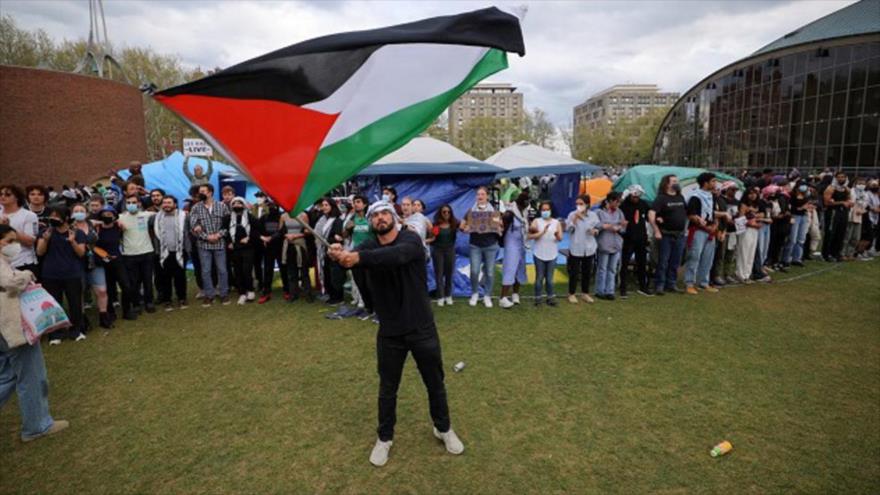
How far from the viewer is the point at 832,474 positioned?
135 inches

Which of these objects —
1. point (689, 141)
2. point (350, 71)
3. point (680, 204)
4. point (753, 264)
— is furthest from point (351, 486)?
point (689, 141)

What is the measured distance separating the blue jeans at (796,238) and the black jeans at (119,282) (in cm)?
1330

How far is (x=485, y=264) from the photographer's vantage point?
7938mm

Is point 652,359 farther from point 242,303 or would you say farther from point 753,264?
point 242,303

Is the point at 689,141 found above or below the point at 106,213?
above

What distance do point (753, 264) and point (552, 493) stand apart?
27.5 ft

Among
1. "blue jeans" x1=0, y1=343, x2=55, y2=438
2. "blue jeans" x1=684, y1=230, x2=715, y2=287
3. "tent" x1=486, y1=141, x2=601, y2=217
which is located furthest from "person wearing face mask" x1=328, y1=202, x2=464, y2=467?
"tent" x1=486, y1=141, x2=601, y2=217

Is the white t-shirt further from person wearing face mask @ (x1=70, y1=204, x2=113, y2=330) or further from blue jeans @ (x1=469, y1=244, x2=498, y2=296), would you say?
blue jeans @ (x1=469, y1=244, x2=498, y2=296)

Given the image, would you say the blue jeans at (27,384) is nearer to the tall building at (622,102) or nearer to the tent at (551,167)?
the tent at (551,167)

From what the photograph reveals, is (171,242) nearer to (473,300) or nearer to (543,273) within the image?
(473,300)

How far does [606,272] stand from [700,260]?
2.05m

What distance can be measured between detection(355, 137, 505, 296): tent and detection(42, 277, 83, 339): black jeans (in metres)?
5.16


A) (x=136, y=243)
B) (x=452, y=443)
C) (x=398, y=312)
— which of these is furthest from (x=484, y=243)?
(x=136, y=243)

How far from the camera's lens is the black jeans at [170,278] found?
7770 mm
